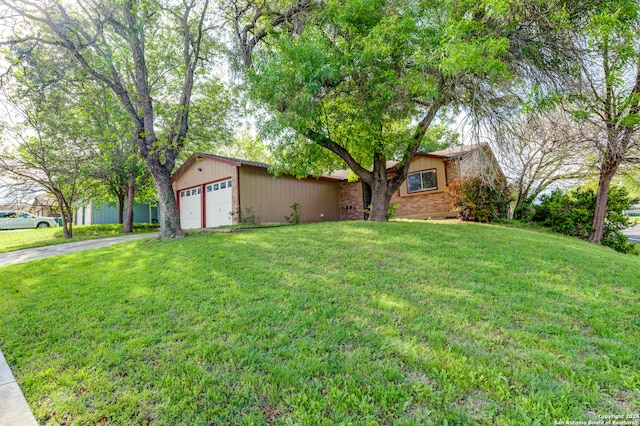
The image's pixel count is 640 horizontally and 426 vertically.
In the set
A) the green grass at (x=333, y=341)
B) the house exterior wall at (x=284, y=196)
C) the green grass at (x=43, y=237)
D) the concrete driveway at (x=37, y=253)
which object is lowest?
the green grass at (x=333, y=341)

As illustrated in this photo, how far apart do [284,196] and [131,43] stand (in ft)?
28.0

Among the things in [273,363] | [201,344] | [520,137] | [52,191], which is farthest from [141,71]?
[520,137]

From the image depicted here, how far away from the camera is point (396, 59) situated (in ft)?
20.9

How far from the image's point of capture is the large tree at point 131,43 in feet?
23.0

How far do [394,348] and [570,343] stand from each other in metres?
1.64

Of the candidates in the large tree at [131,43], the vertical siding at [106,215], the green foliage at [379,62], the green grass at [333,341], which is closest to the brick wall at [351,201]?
the green foliage at [379,62]

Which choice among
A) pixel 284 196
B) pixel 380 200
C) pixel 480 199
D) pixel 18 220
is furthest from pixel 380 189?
pixel 18 220

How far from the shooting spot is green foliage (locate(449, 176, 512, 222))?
12.3 metres

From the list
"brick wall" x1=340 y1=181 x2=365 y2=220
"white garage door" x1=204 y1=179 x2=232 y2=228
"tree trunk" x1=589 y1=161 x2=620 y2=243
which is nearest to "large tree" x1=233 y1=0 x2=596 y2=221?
"white garage door" x1=204 y1=179 x2=232 y2=228

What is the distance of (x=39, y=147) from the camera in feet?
37.0

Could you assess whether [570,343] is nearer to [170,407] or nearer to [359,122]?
[170,407]

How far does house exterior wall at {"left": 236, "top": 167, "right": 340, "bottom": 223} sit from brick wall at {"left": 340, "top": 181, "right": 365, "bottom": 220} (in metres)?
0.31

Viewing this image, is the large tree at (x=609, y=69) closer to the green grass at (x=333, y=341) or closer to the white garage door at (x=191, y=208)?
the green grass at (x=333, y=341)

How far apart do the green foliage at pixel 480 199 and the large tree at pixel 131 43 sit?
35.9 feet
